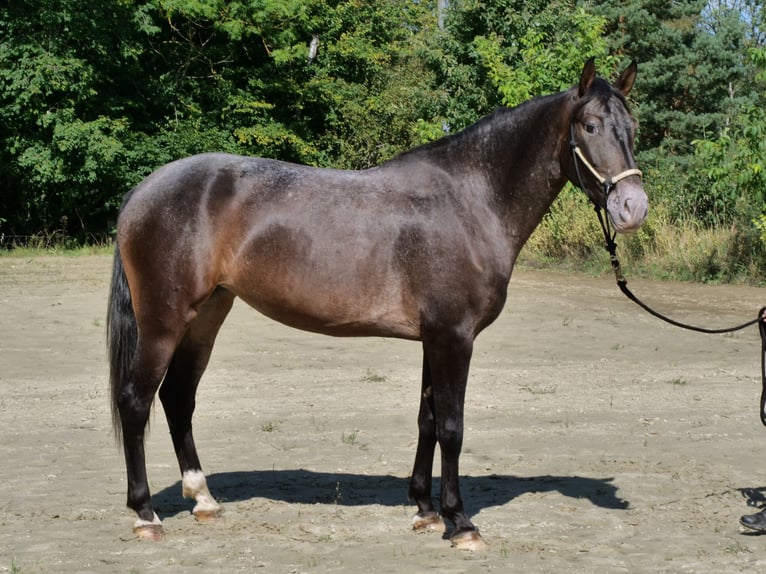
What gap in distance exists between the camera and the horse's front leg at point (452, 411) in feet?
16.6

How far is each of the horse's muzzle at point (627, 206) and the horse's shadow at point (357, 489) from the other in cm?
192

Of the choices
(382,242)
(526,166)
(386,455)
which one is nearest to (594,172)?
(526,166)

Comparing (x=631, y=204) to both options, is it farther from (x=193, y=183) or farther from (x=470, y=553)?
(x=193, y=183)

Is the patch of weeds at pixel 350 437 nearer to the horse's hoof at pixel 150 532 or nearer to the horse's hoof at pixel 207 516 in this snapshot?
the horse's hoof at pixel 207 516

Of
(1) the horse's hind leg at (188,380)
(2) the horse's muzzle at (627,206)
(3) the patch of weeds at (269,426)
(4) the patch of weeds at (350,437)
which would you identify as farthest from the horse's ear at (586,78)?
(3) the patch of weeds at (269,426)

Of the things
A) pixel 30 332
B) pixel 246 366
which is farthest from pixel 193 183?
pixel 30 332

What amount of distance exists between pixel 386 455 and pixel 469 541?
2.02m

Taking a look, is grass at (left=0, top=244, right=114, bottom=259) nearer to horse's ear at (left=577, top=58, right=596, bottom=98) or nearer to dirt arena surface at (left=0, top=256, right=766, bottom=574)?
dirt arena surface at (left=0, top=256, right=766, bottom=574)

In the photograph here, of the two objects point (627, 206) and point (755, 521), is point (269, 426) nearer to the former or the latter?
point (755, 521)

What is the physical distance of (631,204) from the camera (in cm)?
478

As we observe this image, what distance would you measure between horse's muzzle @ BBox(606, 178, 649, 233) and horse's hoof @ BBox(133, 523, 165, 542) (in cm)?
281

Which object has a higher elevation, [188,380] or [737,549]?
[188,380]

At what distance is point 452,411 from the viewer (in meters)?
5.14

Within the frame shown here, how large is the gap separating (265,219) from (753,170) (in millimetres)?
11379
